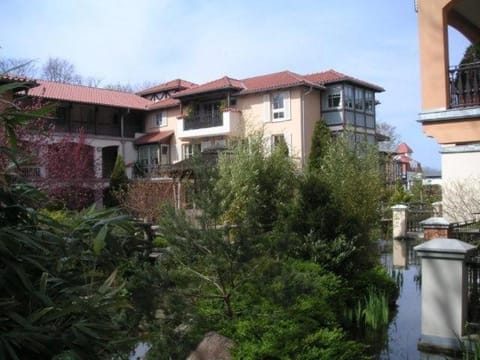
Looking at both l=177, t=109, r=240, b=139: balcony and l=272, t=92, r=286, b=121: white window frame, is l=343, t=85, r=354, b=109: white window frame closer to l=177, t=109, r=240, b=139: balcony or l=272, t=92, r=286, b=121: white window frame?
l=272, t=92, r=286, b=121: white window frame

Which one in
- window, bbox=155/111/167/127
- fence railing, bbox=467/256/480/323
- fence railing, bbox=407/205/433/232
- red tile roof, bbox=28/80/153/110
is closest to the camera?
fence railing, bbox=467/256/480/323

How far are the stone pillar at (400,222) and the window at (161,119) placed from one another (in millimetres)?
23743

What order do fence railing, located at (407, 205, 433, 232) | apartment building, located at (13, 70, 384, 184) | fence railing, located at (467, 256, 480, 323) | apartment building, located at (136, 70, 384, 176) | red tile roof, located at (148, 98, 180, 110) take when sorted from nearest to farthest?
fence railing, located at (467, 256, 480, 323) < fence railing, located at (407, 205, 433, 232) < apartment building, located at (136, 70, 384, 176) < apartment building, located at (13, 70, 384, 184) < red tile roof, located at (148, 98, 180, 110)

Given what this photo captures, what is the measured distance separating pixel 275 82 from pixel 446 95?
25.9 m

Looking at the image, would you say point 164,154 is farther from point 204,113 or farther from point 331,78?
point 331,78

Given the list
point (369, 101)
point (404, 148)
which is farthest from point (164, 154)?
point (404, 148)

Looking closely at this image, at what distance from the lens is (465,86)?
1019 centimetres

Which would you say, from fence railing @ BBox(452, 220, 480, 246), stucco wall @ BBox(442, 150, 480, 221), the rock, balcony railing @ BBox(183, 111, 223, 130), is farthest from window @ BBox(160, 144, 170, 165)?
the rock

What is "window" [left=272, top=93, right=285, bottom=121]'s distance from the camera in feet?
115

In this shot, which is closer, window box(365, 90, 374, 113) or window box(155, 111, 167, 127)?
window box(365, 90, 374, 113)

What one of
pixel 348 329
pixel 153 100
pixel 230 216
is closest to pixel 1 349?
pixel 230 216

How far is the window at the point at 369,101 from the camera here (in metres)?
37.5

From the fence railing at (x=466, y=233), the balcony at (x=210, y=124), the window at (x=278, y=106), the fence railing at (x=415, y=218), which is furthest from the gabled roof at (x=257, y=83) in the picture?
the fence railing at (x=466, y=233)

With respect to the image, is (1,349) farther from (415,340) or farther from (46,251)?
(415,340)
